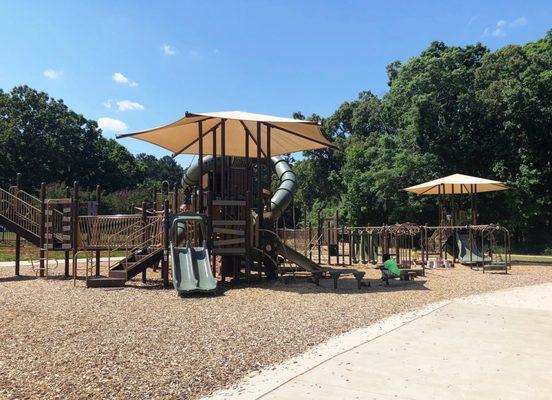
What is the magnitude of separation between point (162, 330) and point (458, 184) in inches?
752

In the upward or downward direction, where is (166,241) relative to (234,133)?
downward

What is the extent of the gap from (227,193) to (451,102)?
898 inches

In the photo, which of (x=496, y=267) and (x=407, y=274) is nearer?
(x=407, y=274)

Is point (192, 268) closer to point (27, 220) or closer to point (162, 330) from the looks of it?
point (162, 330)

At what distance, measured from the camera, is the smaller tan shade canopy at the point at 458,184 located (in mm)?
20859

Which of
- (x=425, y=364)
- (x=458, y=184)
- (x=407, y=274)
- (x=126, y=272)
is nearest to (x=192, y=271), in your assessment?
(x=126, y=272)

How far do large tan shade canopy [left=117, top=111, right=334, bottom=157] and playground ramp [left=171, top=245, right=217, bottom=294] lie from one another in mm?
3529

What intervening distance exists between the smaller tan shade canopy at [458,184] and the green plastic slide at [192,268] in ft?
40.8

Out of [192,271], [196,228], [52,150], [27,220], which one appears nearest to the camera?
[192,271]

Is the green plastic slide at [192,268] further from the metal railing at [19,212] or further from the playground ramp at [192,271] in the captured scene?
the metal railing at [19,212]

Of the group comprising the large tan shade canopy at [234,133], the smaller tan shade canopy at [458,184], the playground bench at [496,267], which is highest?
the large tan shade canopy at [234,133]

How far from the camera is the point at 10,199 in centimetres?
1578

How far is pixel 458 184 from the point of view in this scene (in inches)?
915

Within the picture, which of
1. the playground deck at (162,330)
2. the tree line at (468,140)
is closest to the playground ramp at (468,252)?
the playground deck at (162,330)
